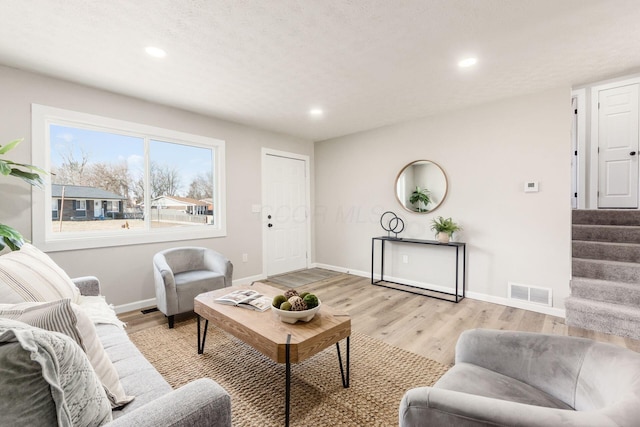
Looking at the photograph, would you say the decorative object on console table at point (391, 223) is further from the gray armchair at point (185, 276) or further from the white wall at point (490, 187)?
the gray armchair at point (185, 276)

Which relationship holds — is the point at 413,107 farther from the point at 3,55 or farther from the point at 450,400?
the point at 3,55

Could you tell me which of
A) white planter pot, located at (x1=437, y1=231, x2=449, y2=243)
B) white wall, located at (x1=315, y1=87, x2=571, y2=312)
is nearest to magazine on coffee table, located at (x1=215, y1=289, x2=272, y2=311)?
white planter pot, located at (x1=437, y1=231, x2=449, y2=243)

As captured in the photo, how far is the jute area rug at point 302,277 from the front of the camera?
429 cm

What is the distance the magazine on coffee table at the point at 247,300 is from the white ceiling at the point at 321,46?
1908 millimetres

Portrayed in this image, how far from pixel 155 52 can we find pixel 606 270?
15.3ft

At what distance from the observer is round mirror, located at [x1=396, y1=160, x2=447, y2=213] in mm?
3855

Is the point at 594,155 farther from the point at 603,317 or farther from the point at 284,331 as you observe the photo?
the point at 284,331

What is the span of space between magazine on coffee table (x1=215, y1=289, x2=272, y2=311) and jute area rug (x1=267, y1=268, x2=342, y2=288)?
1924 mm

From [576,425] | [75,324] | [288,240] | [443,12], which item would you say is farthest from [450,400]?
[288,240]

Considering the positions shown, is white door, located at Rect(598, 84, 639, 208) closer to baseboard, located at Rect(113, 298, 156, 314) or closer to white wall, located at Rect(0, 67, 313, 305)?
white wall, located at Rect(0, 67, 313, 305)

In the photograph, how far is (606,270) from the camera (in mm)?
2936

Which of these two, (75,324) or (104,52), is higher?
(104,52)

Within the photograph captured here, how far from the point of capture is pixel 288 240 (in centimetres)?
494

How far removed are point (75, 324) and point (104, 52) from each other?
222 centimetres
